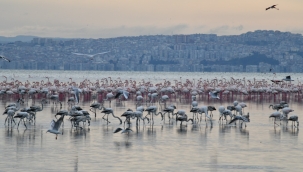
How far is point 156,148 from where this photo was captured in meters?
16.3

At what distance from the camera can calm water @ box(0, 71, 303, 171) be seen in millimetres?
13828

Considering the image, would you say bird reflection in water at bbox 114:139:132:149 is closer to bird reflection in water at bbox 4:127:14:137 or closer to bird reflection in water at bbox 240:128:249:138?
bird reflection in water at bbox 4:127:14:137

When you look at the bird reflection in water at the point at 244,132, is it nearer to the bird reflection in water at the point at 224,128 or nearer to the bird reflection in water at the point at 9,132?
the bird reflection in water at the point at 224,128

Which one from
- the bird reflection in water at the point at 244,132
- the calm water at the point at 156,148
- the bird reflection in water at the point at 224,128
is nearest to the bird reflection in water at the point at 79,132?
the calm water at the point at 156,148

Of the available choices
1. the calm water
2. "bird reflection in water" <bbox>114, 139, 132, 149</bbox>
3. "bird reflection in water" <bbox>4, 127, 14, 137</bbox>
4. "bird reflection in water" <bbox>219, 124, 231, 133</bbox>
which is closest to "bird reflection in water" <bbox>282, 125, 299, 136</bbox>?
the calm water

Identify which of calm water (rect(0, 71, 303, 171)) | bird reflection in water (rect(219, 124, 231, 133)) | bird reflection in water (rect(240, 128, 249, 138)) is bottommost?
calm water (rect(0, 71, 303, 171))

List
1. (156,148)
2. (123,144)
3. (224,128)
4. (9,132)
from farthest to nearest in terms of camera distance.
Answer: (224,128), (9,132), (123,144), (156,148)

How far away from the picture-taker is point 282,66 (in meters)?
138

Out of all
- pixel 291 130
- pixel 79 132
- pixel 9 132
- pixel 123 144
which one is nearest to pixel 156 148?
pixel 123 144

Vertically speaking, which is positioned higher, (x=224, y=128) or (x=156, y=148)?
(x=224, y=128)

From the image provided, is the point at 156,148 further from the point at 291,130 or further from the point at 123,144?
the point at 291,130

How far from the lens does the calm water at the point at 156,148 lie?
13828 mm

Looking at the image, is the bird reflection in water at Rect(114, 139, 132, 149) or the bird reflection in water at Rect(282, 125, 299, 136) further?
the bird reflection in water at Rect(282, 125, 299, 136)

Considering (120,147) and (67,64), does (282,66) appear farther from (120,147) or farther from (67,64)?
(120,147)
